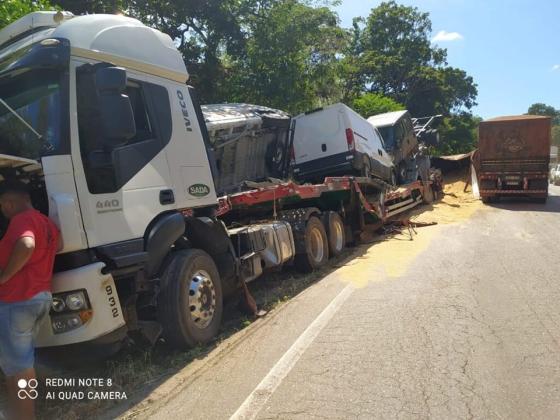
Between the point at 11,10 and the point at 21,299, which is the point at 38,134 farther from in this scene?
the point at 11,10

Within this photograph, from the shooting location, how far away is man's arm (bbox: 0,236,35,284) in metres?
3.42

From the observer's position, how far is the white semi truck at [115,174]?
12.7ft

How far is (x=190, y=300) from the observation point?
4926mm

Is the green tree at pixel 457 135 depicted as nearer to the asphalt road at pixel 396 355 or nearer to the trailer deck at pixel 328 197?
the trailer deck at pixel 328 197

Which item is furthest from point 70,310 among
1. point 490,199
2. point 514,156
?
point 490,199

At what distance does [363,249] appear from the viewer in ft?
34.0

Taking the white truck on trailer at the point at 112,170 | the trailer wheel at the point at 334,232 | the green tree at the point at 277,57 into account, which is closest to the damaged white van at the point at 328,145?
the trailer wheel at the point at 334,232

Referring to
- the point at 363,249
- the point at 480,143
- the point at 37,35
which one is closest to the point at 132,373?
the point at 37,35

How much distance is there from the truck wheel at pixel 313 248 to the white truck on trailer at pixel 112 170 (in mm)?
2811

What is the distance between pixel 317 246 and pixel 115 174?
5028mm

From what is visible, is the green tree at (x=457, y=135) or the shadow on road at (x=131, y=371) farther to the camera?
the green tree at (x=457, y=135)

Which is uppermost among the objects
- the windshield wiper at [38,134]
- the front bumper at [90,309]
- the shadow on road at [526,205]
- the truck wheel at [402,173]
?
the windshield wiper at [38,134]

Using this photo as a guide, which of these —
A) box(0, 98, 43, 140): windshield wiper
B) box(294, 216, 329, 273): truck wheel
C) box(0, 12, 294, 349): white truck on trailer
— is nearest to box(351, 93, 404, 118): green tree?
box(294, 216, 329, 273): truck wheel

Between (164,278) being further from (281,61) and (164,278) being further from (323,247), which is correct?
(281,61)
